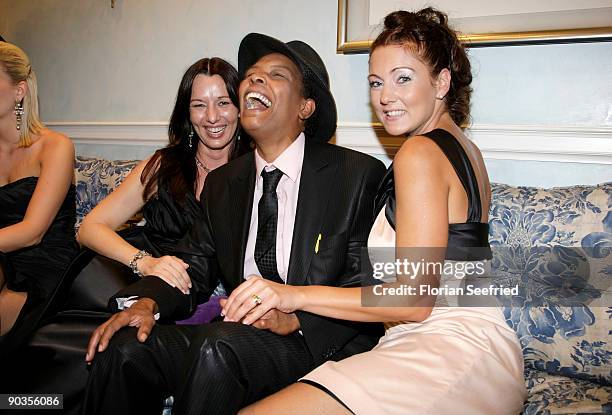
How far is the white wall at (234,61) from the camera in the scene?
7.32 ft

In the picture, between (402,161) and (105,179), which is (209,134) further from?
(402,161)

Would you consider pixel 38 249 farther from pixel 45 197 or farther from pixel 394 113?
pixel 394 113

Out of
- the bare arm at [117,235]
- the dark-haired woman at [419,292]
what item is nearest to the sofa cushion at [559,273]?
the dark-haired woman at [419,292]

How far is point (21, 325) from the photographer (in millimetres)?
2156

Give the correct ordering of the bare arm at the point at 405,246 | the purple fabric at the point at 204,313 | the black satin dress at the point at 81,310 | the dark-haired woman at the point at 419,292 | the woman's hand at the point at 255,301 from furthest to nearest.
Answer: the purple fabric at the point at 204,313 < the black satin dress at the point at 81,310 < the woman's hand at the point at 255,301 < the bare arm at the point at 405,246 < the dark-haired woman at the point at 419,292

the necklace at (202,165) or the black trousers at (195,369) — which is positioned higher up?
the necklace at (202,165)

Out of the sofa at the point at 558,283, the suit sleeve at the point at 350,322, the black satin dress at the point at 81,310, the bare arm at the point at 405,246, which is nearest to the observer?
the bare arm at the point at 405,246

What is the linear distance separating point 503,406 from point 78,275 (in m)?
1.70

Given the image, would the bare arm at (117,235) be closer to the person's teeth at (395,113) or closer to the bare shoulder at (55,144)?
the bare shoulder at (55,144)

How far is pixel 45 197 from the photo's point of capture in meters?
2.69

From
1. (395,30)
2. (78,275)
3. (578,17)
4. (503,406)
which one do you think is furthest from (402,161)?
(78,275)

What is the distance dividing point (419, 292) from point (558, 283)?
2.22ft

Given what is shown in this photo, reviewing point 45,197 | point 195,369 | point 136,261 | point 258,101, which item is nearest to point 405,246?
point 195,369

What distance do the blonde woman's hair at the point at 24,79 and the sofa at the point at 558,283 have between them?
121 centimetres
